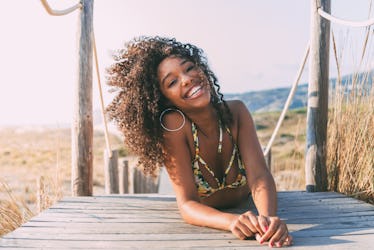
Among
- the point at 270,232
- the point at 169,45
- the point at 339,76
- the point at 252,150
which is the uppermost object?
the point at 169,45

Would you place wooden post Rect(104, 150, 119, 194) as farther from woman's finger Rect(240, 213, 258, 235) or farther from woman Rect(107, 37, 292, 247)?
woman's finger Rect(240, 213, 258, 235)

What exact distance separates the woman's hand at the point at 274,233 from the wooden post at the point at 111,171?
8.92 feet

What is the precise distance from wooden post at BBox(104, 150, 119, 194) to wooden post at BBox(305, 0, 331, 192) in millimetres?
1959

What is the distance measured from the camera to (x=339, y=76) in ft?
10.6

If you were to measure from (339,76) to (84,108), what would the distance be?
1.67 metres

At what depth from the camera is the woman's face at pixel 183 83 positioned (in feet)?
7.70

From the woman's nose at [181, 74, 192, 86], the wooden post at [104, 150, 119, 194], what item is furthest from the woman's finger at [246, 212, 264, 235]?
the wooden post at [104, 150, 119, 194]

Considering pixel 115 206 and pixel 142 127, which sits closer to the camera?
pixel 142 127

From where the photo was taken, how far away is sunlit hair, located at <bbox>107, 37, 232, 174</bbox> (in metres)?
2.51

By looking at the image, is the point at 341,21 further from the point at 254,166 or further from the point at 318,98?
the point at 254,166

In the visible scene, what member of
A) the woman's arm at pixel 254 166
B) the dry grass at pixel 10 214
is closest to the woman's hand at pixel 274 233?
the woman's arm at pixel 254 166

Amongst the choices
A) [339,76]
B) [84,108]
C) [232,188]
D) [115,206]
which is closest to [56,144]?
[84,108]

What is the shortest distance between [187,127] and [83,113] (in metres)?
0.96

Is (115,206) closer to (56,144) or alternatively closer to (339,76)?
(56,144)
